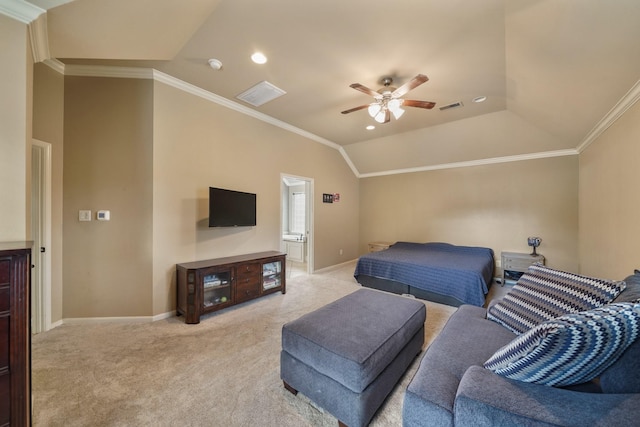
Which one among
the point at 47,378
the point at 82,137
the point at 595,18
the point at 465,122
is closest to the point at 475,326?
the point at 595,18

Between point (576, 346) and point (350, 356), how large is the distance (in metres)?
1.00

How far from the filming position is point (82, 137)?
280cm

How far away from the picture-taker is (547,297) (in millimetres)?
1628

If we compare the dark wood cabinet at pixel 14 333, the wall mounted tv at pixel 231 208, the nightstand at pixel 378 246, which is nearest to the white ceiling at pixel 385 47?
the wall mounted tv at pixel 231 208

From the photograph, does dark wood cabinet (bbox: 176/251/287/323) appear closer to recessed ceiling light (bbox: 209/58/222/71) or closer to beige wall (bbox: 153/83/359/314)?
beige wall (bbox: 153/83/359/314)

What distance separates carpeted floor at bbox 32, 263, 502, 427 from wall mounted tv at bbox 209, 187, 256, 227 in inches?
50.0

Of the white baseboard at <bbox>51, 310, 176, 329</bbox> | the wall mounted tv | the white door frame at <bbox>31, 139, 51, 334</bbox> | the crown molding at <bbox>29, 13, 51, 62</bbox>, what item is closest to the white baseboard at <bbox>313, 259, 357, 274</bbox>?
the wall mounted tv

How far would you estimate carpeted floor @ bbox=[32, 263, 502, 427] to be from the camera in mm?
1572

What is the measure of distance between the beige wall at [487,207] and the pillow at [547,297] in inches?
132

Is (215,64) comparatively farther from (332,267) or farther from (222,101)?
(332,267)

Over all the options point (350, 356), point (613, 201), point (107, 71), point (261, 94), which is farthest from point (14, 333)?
point (613, 201)

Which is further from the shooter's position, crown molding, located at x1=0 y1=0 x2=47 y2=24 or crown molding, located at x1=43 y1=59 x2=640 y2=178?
crown molding, located at x1=43 y1=59 x2=640 y2=178

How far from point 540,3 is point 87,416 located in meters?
4.26

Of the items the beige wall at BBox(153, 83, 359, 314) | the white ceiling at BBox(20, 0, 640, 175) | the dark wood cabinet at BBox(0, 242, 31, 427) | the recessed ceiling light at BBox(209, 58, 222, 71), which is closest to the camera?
the dark wood cabinet at BBox(0, 242, 31, 427)
